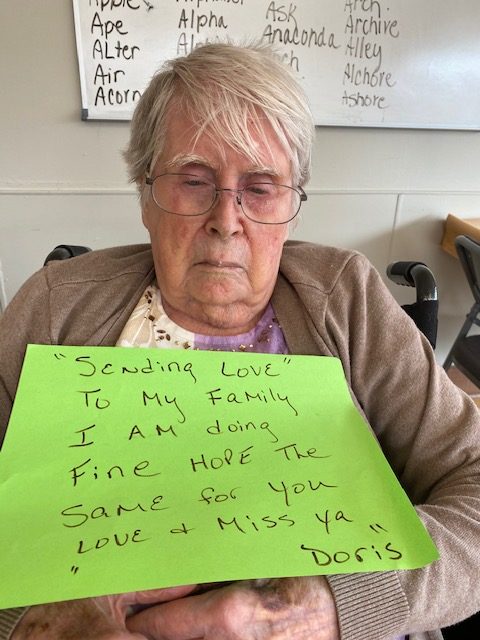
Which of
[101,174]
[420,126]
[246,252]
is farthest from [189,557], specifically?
[420,126]

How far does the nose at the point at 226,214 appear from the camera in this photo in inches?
30.1

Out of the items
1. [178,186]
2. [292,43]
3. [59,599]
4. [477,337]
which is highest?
[292,43]

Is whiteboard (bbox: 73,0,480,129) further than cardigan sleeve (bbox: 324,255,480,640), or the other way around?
whiteboard (bbox: 73,0,480,129)

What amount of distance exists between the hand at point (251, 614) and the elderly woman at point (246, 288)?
0.64 feet

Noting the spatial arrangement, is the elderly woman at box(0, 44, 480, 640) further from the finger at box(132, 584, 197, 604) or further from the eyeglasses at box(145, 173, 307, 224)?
the finger at box(132, 584, 197, 604)

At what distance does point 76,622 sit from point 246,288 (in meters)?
0.54

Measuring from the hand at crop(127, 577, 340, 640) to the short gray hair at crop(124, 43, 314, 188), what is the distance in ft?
2.04

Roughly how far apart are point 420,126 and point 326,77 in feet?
1.58

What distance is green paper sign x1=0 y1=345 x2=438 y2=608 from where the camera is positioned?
19.5 inches

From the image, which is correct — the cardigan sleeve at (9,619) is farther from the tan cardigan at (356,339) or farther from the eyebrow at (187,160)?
the eyebrow at (187,160)

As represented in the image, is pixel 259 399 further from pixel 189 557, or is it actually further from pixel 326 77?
pixel 326 77

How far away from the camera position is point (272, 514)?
546 millimetres

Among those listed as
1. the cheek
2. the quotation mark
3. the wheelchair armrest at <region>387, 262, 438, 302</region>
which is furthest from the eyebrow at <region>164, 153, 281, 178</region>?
the quotation mark

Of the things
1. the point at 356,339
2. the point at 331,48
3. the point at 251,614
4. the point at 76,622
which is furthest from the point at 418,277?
the point at 331,48
